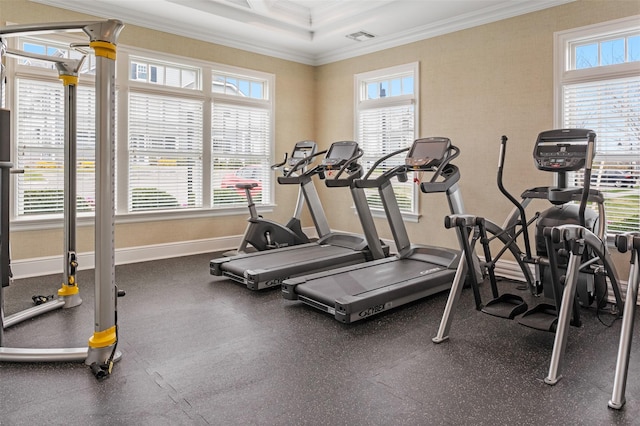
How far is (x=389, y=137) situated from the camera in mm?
6059

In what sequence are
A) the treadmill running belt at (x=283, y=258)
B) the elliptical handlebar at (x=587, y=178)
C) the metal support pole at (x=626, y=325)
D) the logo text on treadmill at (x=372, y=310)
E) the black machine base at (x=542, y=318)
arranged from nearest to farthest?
the metal support pole at (x=626, y=325) < the black machine base at (x=542, y=318) < the elliptical handlebar at (x=587, y=178) < the logo text on treadmill at (x=372, y=310) < the treadmill running belt at (x=283, y=258)

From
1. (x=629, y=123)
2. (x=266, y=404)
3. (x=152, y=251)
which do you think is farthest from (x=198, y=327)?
(x=629, y=123)

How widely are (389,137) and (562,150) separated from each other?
2993mm

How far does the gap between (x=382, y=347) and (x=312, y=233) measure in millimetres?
4402

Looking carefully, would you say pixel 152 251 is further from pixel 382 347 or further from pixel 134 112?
pixel 382 347

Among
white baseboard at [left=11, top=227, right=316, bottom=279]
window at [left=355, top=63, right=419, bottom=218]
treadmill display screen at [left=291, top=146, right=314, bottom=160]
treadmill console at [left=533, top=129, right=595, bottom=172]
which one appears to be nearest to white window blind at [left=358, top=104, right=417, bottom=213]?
window at [left=355, top=63, right=419, bottom=218]

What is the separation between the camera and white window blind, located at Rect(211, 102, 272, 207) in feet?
20.0

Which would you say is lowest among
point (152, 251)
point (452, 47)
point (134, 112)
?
point (152, 251)

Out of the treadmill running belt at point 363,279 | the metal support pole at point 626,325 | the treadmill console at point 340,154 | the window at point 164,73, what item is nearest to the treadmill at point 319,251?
the treadmill console at point 340,154

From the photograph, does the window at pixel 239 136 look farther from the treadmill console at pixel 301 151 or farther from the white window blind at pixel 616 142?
the white window blind at pixel 616 142

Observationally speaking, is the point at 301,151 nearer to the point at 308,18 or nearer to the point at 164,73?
the point at 308,18

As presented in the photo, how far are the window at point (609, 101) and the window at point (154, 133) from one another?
159 inches

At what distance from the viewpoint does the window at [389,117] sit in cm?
577

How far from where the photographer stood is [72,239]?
11.2 feet
